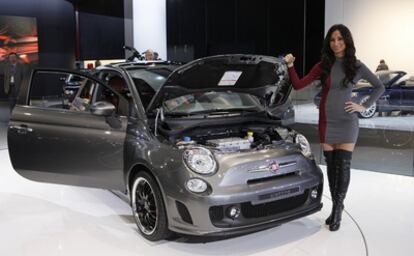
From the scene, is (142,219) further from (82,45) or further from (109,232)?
(82,45)

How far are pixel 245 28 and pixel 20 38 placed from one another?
437 cm

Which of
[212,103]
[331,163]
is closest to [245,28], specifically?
[212,103]

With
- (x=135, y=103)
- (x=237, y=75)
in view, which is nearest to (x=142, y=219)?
(x=135, y=103)

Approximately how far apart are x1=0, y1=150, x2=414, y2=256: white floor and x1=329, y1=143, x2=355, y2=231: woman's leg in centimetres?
9

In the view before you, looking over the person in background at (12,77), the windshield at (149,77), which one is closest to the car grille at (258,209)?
the windshield at (149,77)

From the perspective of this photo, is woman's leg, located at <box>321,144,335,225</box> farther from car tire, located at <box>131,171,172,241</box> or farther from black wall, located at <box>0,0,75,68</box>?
black wall, located at <box>0,0,75,68</box>

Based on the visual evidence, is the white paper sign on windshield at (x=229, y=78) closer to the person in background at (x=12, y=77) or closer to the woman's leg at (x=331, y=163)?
the woman's leg at (x=331, y=163)

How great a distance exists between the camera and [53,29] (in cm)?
962

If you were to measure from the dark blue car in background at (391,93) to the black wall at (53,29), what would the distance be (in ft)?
19.7

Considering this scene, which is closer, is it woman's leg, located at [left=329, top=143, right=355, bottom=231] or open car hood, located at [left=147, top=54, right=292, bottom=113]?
open car hood, located at [left=147, top=54, right=292, bottom=113]

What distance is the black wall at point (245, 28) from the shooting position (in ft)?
24.7

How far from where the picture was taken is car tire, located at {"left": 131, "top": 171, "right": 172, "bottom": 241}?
2.93 metres

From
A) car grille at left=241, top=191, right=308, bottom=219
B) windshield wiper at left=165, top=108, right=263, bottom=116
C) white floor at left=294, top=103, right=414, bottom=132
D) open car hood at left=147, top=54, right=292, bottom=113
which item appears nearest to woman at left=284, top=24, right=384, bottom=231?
open car hood at left=147, top=54, right=292, bottom=113

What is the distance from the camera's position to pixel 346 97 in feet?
10.7
